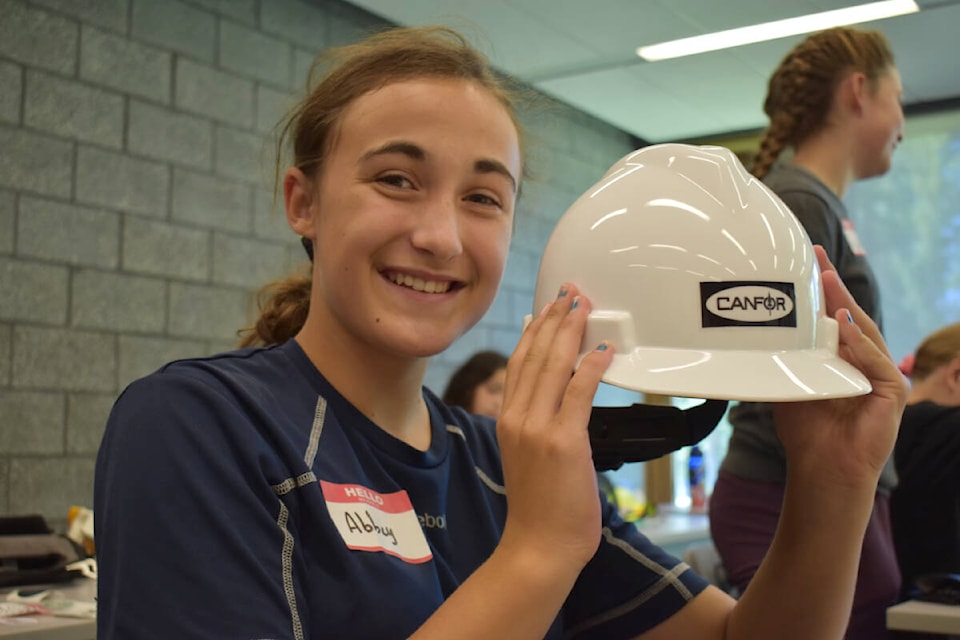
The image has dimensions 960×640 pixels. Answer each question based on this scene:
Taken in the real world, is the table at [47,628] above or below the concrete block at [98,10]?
below

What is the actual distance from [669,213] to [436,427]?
0.45 meters

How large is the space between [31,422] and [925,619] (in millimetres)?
2532

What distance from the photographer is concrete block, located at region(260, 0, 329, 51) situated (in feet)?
12.9

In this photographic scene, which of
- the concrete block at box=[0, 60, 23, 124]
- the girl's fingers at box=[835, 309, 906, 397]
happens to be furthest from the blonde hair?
the concrete block at box=[0, 60, 23, 124]

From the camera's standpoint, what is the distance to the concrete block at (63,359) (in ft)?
10.1

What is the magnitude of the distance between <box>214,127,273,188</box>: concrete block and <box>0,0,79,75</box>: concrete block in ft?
2.00

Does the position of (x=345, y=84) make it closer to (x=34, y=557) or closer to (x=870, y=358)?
(x=870, y=358)

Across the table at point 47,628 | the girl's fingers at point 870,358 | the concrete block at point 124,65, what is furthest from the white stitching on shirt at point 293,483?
the concrete block at point 124,65

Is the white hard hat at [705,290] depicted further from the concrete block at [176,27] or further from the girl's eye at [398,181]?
the concrete block at [176,27]

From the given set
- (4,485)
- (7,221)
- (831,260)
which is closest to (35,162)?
(7,221)

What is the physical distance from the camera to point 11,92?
3.05 metres

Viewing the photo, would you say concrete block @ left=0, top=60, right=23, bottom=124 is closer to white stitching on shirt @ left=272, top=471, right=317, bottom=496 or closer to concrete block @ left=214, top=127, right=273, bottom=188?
concrete block @ left=214, top=127, right=273, bottom=188

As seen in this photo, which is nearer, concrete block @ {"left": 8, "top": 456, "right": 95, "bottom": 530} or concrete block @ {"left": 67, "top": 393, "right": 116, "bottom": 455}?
concrete block @ {"left": 8, "top": 456, "right": 95, "bottom": 530}

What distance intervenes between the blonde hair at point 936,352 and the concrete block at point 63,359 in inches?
99.0
